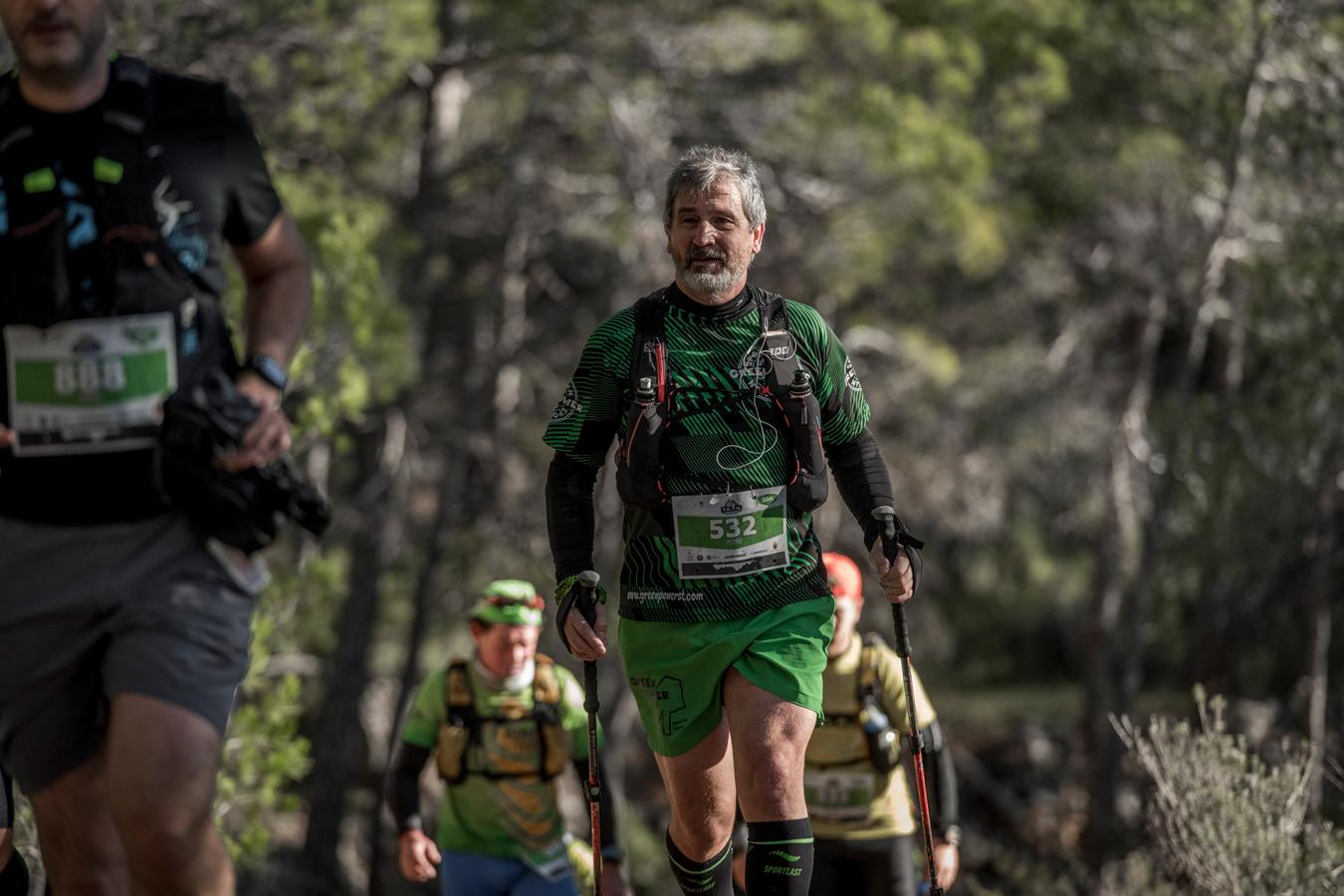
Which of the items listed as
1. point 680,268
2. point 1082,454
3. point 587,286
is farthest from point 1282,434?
point 680,268

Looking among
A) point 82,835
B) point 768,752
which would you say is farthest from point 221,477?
point 768,752

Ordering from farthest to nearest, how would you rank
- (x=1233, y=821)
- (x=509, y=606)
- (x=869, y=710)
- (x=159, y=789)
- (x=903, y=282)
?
(x=903, y=282), (x=509, y=606), (x=869, y=710), (x=1233, y=821), (x=159, y=789)

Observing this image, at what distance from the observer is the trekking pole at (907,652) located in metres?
4.64

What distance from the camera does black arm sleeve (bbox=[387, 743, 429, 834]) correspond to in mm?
6594

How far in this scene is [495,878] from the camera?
Result: 660 cm

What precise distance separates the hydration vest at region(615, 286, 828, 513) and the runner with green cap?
7.09 ft

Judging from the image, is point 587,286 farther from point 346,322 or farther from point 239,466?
point 239,466

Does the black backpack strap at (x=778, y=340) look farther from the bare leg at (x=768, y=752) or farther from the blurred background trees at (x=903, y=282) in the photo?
the blurred background trees at (x=903, y=282)

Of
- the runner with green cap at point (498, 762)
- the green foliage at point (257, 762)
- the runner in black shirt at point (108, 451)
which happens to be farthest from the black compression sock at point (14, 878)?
the green foliage at point (257, 762)

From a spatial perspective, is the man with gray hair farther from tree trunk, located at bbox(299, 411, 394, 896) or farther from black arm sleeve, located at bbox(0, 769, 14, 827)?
tree trunk, located at bbox(299, 411, 394, 896)

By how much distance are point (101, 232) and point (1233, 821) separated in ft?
14.6

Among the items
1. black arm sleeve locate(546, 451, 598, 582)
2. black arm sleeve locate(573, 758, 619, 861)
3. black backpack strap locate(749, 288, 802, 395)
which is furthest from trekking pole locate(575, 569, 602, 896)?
black arm sleeve locate(573, 758, 619, 861)

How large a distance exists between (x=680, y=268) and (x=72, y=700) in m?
2.11

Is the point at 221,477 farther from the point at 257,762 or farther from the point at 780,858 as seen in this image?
the point at 257,762
